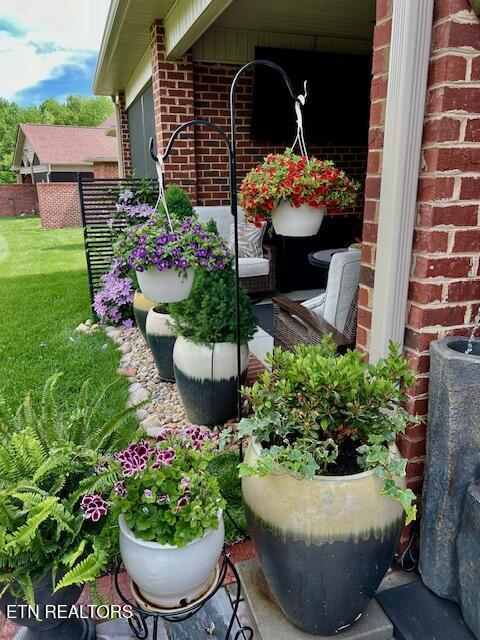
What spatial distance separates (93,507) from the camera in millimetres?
1344

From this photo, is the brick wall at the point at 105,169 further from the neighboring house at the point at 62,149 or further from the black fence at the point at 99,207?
the black fence at the point at 99,207

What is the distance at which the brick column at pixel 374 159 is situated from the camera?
155 centimetres

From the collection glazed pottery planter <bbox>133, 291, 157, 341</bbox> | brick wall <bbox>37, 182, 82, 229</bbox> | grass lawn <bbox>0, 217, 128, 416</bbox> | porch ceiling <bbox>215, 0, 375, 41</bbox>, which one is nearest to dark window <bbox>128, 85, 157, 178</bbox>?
porch ceiling <bbox>215, 0, 375, 41</bbox>

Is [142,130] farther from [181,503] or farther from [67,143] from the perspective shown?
[67,143]

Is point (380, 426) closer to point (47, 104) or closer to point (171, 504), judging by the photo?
point (171, 504)

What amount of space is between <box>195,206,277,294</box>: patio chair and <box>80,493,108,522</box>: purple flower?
3856mm

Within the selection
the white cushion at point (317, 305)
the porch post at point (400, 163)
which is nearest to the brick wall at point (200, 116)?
the white cushion at point (317, 305)

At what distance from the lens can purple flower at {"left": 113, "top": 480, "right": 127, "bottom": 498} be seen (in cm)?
135

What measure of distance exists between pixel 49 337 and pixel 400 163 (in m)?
3.93

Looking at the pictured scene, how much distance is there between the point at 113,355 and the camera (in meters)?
4.09

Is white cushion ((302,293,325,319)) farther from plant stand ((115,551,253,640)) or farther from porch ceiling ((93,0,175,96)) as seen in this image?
porch ceiling ((93,0,175,96))

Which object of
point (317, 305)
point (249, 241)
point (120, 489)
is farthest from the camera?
point (249, 241)

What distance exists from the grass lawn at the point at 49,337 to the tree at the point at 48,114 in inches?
1321

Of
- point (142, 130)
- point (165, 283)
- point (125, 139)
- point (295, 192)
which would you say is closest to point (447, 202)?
point (295, 192)
